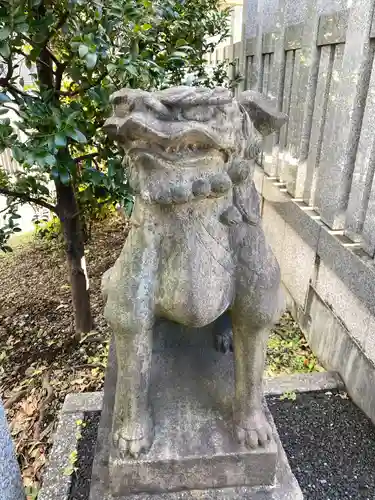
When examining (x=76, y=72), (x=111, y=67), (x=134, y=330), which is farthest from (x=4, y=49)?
(x=134, y=330)

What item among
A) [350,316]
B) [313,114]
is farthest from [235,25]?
[350,316]

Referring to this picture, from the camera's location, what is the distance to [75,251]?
9.27 ft

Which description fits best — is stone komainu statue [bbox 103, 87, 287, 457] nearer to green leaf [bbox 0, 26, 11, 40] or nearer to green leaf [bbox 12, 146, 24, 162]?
green leaf [bbox 12, 146, 24, 162]

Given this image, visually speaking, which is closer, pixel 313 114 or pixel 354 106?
pixel 354 106

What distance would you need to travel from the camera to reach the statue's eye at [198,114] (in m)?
0.88

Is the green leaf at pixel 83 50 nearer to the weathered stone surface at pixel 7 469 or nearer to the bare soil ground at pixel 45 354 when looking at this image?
the weathered stone surface at pixel 7 469

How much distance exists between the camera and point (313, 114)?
114 inches

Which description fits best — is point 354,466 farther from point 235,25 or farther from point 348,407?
point 235,25

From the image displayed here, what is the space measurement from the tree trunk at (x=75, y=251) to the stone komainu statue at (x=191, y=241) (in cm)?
152

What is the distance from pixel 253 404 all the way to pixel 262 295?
37 centimetres

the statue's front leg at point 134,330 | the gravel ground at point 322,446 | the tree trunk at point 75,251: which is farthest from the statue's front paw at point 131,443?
the tree trunk at point 75,251

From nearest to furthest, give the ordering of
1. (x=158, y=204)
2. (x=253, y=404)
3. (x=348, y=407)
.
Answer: (x=158, y=204), (x=253, y=404), (x=348, y=407)

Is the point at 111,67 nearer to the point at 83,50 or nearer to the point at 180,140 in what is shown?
the point at 83,50

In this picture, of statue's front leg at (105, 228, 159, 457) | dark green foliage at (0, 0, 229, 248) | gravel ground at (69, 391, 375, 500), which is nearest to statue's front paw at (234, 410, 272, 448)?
statue's front leg at (105, 228, 159, 457)
